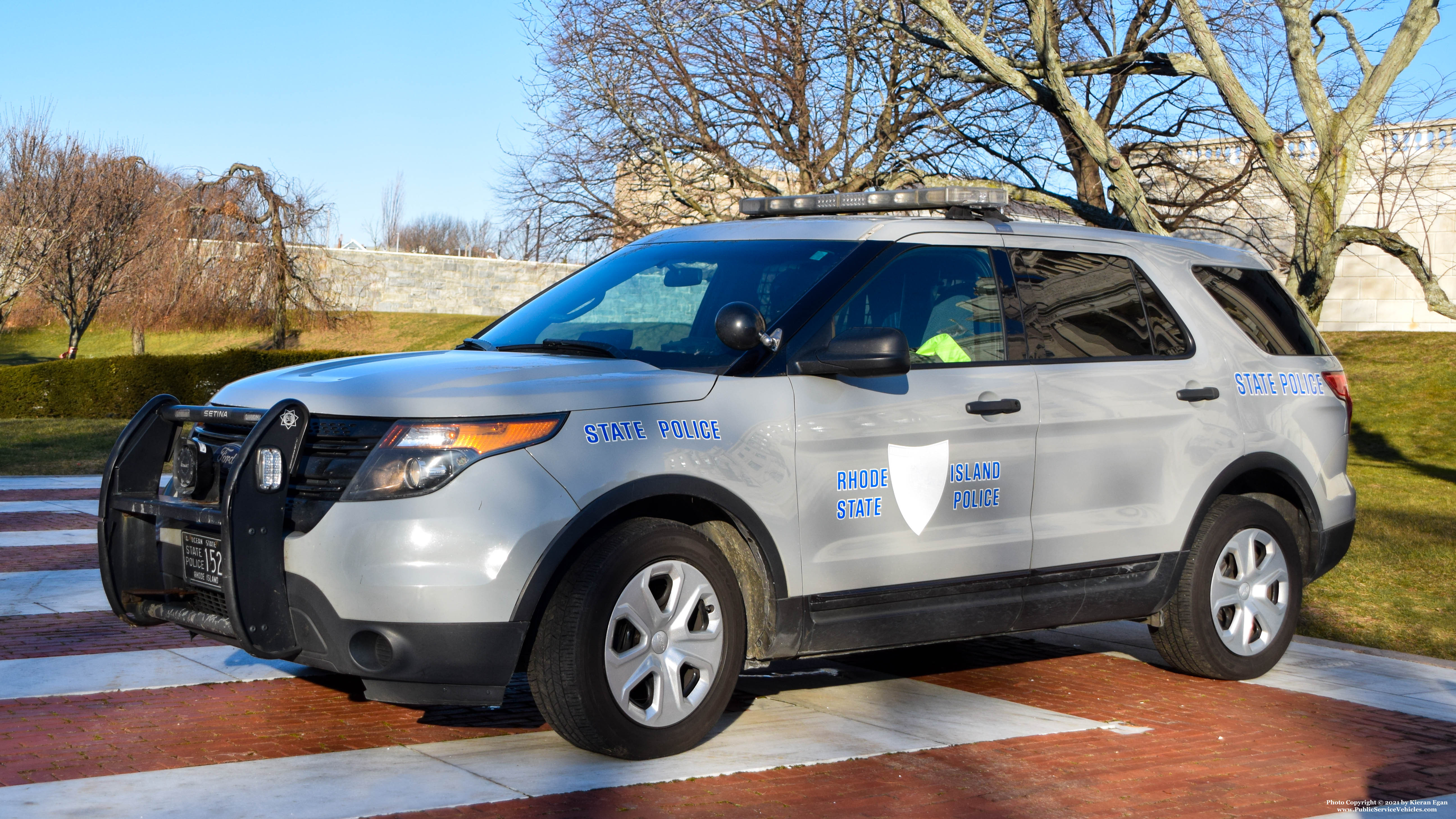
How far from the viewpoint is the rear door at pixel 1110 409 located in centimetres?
571

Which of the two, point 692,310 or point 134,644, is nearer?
point 692,310

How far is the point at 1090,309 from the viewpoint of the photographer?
606 centimetres

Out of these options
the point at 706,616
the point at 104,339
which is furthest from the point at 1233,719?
the point at 104,339

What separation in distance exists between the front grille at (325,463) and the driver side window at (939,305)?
6.39 feet

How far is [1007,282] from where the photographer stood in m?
5.79

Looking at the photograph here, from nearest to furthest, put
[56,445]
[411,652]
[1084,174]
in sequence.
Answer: [411,652], [56,445], [1084,174]

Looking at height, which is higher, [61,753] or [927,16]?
[927,16]

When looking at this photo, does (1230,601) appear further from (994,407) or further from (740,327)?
(740,327)

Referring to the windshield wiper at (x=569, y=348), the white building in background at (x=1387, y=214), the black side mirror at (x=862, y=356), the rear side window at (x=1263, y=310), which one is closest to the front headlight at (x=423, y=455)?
the windshield wiper at (x=569, y=348)

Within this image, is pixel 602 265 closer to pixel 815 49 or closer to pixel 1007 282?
pixel 1007 282

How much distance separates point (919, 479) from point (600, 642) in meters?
1.51

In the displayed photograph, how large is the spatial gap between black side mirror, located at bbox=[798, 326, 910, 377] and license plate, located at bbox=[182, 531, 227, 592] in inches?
85.9

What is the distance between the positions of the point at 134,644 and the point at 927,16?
13447mm

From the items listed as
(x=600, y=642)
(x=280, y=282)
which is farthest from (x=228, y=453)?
(x=280, y=282)
